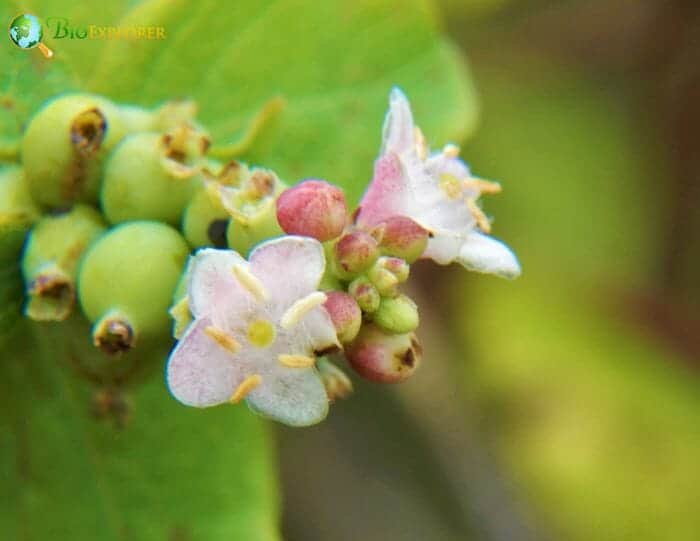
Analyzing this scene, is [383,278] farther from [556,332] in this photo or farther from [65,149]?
[556,332]

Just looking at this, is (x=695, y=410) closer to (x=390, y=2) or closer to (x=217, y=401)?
(x=390, y=2)

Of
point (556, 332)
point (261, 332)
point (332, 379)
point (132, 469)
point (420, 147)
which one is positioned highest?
point (420, 147)

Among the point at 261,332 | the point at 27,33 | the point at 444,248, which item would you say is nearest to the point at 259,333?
the point at 261,332

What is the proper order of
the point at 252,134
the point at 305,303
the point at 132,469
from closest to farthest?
the point at 305,303
the point at 252,134
the point at 132,469

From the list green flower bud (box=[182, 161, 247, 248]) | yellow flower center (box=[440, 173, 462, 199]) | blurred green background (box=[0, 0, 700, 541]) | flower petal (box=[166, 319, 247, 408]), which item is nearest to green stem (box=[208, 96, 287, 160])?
green flower bud (box=[182, 161, 247, 248])

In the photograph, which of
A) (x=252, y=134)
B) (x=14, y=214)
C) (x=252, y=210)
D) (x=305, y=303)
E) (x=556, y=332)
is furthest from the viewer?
(x=556, y=332)

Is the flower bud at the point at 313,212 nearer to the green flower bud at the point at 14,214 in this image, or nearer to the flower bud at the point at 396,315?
the flower bud at the point at 396,315

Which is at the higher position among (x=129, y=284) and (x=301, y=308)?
(x=301, y=308)
